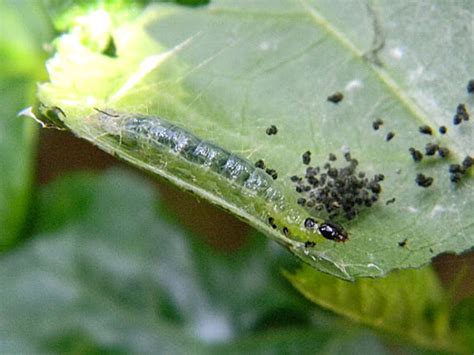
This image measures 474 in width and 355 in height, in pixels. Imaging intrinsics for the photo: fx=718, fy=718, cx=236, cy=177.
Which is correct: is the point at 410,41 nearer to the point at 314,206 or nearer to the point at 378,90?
the point at 378,90

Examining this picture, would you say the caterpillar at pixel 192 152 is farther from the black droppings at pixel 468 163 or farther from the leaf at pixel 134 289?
the leaf at pixel 134 289

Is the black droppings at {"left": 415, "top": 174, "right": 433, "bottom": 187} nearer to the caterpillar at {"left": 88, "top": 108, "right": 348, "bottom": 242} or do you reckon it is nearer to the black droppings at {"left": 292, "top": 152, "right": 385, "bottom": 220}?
the black droppings at {"left": 292, "top": 152, "right": 385, "bottom": 220}

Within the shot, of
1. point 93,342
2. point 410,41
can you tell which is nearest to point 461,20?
point 410,41

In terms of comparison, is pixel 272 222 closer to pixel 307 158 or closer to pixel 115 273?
pixel 307 158

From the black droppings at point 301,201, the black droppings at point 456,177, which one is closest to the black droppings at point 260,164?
the black droppings at point 301,201

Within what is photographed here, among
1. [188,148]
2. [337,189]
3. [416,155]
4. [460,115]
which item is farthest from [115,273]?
[460,115]
